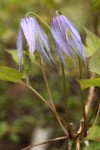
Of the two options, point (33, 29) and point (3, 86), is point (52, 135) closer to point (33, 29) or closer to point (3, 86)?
point (3, 86)

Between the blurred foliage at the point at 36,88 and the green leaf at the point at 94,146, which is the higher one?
the blurred foliage at the point at 36,88

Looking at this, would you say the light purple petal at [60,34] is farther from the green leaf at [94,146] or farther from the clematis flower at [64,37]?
the green leaf at [94,146]

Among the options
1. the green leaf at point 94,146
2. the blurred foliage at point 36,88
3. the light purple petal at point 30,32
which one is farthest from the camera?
the blurred foliage at point 36,88

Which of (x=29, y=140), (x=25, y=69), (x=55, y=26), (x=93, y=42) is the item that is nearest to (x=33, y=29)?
(x=55, y=26)

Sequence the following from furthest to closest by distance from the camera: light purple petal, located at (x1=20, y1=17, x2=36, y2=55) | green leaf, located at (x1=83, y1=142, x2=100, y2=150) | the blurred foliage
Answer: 1. the blurred foliage
2. green leaf, located at (x1=83, y1=142, x2=100, y2=150)
3. light purple petal, located at (x1=20, y1=17, x2=36, y2=55)

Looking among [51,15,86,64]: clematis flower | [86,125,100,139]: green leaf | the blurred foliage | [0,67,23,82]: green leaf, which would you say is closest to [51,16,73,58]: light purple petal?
[51,15,86,64]: clematis flower

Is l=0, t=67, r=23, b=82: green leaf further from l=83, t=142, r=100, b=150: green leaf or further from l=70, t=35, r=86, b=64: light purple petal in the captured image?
l=83, t=142, r=100, b=150: green leaf

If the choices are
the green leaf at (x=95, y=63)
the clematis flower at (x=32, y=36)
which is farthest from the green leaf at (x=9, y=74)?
the green leaf at (x=95, y=63)

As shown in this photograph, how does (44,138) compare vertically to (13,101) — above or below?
below
